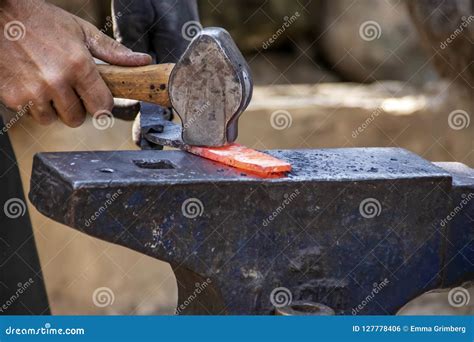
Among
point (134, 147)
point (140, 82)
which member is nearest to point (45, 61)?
point (140, 82)

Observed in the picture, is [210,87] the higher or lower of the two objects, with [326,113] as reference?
higher

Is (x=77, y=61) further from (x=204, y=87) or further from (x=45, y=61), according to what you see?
(x=204, y=87)

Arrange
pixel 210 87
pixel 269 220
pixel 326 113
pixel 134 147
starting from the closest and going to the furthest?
pixel 269 220
pixel 210 87
pixel 134 147
pixel 326 113

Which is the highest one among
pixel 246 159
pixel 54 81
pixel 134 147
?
pixel 246 159

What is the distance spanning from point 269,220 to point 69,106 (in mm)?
548

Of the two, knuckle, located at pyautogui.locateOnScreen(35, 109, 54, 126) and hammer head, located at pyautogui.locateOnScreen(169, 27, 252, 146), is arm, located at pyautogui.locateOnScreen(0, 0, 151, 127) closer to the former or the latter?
knuckle, located at pyautogui.locateOnScreen(35, 109, 54, 126)

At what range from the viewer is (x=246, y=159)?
2.00m

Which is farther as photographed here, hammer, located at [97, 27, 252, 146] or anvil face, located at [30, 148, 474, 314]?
hammer, located at [97, 27, 252, 146]

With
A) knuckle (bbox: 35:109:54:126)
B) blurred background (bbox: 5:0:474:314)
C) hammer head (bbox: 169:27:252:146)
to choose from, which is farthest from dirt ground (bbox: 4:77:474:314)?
hammer head (bbox: 169:27:252:146)

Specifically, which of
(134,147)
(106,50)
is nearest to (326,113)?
(134,147)

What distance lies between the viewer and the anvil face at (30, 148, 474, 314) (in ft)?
6.18

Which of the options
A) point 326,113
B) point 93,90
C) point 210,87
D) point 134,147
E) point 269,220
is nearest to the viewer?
point 269,220

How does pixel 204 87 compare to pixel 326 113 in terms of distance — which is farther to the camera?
pixel 326 113

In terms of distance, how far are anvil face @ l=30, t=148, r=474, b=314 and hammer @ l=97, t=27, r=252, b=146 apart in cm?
8
